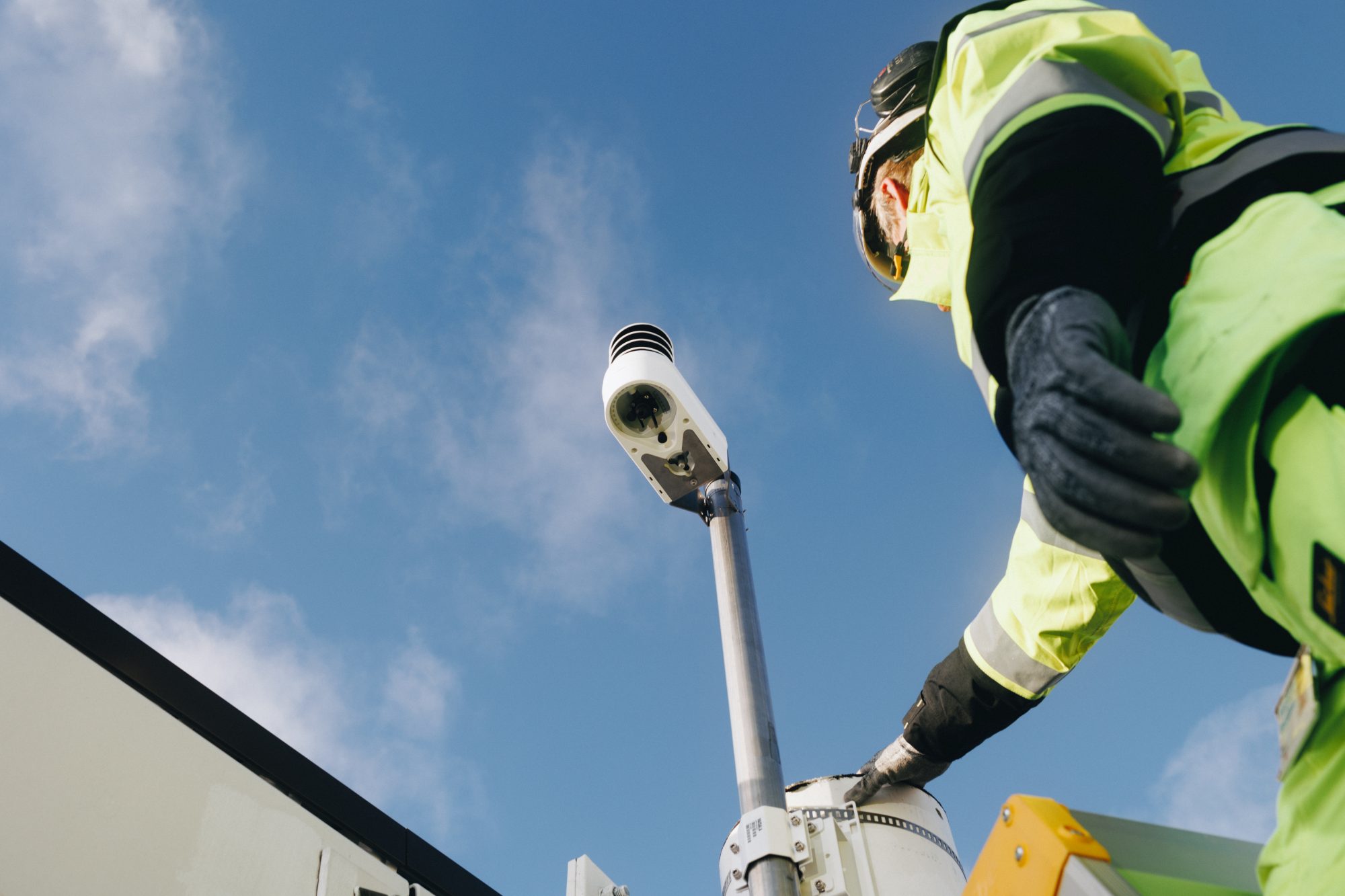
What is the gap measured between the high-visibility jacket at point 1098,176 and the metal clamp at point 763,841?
6.49ft

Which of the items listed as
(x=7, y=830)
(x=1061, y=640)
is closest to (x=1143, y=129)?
(x=1061, y=640)

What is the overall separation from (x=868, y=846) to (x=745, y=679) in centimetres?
73

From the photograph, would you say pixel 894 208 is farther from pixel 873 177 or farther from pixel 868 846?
pixel 868 846

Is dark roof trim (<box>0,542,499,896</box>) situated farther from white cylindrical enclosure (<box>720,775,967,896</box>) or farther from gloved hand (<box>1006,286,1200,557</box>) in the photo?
gloved hand (<box>1006,286,1200,557</box>)

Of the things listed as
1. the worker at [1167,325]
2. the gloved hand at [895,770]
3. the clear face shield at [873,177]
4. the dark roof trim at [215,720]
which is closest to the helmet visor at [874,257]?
the clear face shield at [873,177]

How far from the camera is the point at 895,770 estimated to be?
3.45 meters

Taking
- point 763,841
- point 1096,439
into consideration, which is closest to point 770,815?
point 763,841

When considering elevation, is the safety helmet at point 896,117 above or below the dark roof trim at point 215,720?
above

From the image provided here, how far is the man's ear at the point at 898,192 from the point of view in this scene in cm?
265

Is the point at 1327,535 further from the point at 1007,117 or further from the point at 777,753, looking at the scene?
the point at 777,753

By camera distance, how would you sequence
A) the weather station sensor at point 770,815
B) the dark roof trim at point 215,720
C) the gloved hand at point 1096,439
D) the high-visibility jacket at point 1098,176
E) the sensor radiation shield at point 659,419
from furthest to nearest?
the sensor radiation shield at point 659,419 → the weather station sensor at point 770,815 → the dark roof trim at point 215,720 → the high-visibility jacket at point 1098,176 → the gloved hand at point 1096,439

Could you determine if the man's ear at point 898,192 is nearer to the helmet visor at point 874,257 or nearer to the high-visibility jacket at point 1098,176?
the helmet visor at point 874,257

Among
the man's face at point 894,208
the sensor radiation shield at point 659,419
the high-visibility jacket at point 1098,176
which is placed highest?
Result: the sensor radiation shield at point 659,419

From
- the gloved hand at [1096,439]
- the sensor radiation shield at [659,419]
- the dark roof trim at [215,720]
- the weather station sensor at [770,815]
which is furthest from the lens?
the sensor radiation shield at [659,419]
